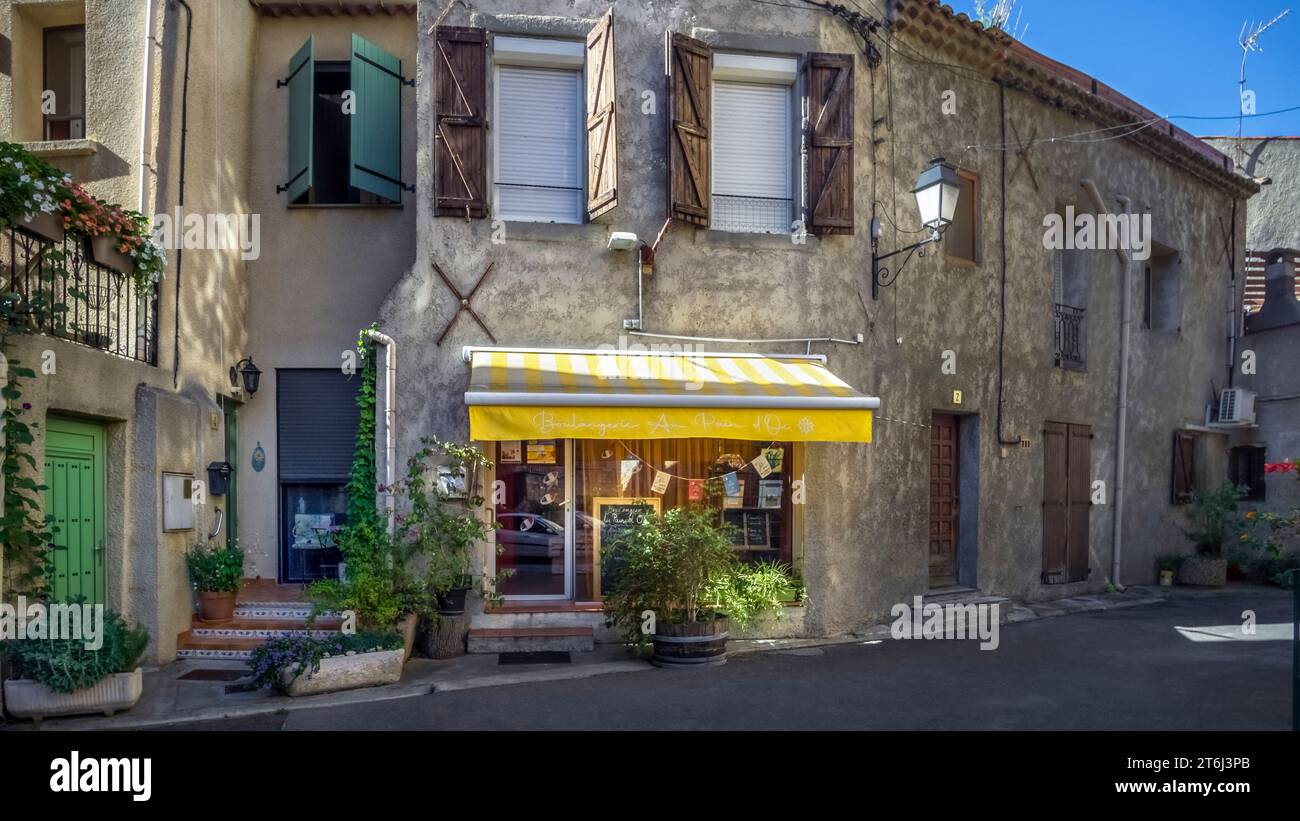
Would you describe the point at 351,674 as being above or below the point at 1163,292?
below

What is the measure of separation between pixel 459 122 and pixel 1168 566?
12723 mm

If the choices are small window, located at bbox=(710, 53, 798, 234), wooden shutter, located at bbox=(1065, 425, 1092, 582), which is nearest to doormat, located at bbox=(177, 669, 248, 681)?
small window, located at bbox=(710, 53, 798, 234)

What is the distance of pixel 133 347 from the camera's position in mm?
8688

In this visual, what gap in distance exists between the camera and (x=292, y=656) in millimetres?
7258

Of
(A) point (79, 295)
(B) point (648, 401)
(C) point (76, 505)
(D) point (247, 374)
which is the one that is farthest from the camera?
(D) point (247, 374)

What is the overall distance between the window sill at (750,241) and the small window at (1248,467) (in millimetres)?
11315

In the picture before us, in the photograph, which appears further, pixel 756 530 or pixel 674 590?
pixel 756 530

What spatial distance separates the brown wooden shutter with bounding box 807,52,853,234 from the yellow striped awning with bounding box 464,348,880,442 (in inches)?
74.7

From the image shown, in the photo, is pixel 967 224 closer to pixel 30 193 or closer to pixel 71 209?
pixel 71 209

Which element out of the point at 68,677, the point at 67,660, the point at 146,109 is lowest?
the point at 68,677

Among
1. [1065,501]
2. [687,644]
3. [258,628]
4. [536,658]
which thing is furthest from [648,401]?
[1065,501]

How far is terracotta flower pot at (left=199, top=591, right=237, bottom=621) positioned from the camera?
8.95m

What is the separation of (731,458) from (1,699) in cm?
676

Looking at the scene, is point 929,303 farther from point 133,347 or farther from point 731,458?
point 133,347
